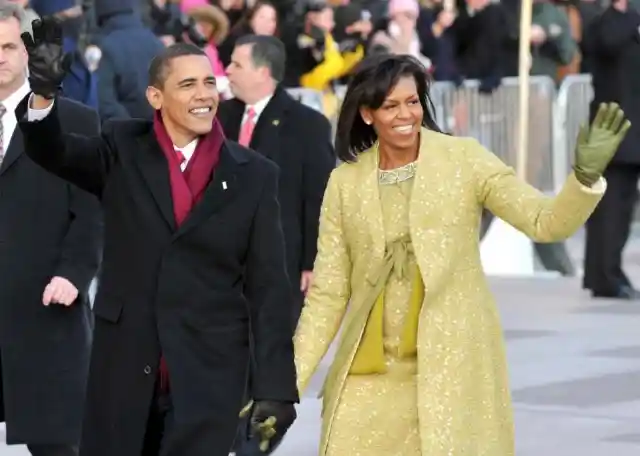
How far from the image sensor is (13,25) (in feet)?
23.9

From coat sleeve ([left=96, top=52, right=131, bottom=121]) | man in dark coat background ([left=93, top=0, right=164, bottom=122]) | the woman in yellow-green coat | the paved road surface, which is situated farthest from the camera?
man in dark coat background ([left=93, top=0, right=164, bottom=122])

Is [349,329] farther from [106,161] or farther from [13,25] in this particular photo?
[13,25]

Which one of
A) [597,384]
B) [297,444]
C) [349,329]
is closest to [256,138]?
[297,444]

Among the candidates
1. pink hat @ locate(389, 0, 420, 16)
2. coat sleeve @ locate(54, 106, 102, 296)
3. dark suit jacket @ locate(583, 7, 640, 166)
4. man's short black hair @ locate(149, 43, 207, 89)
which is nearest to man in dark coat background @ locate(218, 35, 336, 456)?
coat sleeve @ locate(54, 106, 102, 296)

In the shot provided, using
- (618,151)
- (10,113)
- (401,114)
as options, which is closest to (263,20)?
(618,151)

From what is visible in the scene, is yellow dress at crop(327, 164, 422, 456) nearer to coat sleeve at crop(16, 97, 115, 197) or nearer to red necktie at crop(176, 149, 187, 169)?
red necktie at crop(176, 149, 187, 169)

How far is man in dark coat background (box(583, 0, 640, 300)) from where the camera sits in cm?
1466

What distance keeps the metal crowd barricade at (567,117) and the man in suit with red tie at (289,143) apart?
387 inches

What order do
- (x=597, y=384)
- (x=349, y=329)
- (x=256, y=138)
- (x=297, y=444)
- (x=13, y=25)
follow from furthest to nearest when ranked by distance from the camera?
(x=597, y=384) → (x=256, y=138) → (x=297, y=444) → (x=13, y=25) → (x=349, y=329)

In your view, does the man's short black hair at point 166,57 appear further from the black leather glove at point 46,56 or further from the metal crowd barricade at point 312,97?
the metal crowd barricade at point 312,97

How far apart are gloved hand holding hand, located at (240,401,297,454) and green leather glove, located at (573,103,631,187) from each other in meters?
1.04

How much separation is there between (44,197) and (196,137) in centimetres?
149

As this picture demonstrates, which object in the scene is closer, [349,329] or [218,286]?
[218,286]

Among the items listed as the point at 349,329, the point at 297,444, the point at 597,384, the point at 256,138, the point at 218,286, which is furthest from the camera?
the point at 597,384
